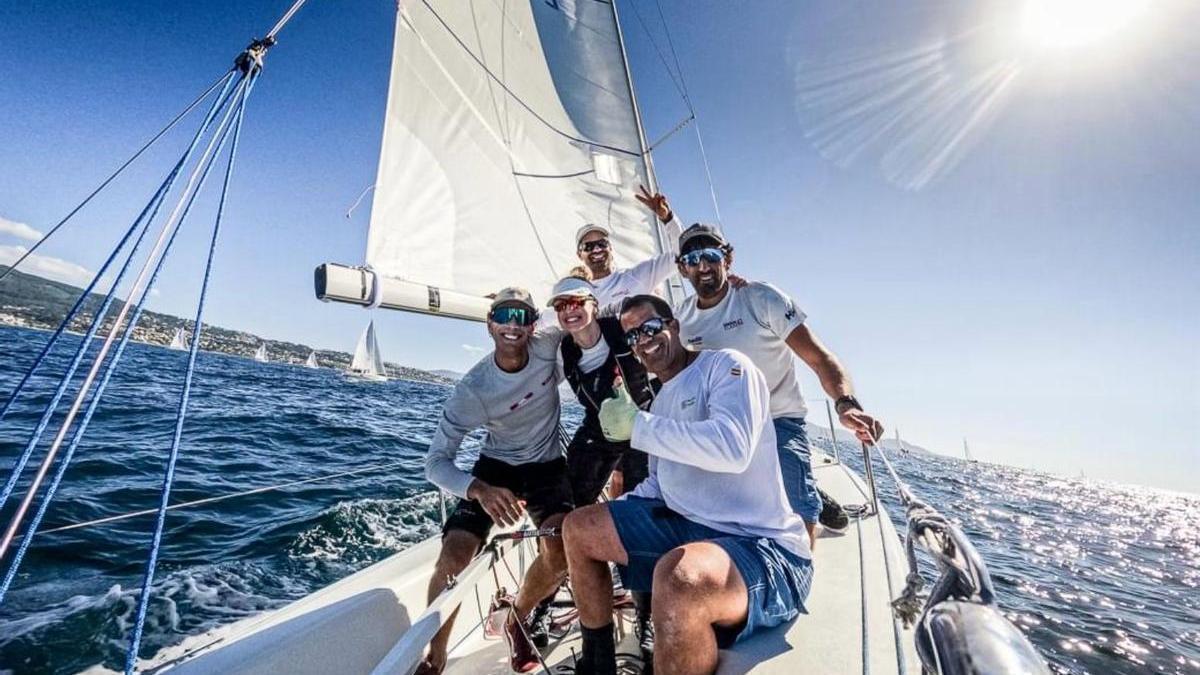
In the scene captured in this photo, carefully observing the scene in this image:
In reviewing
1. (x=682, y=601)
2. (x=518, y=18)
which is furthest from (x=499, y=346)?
(x=518, y=18)

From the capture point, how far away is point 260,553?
3.94 m

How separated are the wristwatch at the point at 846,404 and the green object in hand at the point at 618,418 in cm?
94

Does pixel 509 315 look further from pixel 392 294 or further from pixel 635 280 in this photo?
pixel 635 280

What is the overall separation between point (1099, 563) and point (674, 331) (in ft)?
35.6

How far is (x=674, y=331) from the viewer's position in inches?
76.2

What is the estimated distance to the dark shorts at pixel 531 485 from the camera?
2506 millimetres

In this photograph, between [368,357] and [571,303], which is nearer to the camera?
[571,303]

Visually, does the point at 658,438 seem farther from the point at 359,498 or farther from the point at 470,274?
the point at 359,498

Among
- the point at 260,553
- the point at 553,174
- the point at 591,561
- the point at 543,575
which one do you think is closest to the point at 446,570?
the point at 543,575

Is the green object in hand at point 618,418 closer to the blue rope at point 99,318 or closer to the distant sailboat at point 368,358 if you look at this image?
the blue rope at point 99,318

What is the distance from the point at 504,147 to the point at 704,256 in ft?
9.09

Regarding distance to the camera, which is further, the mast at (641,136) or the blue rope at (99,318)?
the mast at (641,136)

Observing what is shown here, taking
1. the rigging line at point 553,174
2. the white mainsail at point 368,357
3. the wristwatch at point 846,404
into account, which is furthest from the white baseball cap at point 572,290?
the white mainsail at point 368,357

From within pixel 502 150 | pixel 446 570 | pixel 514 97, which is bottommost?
pixel 446 570
